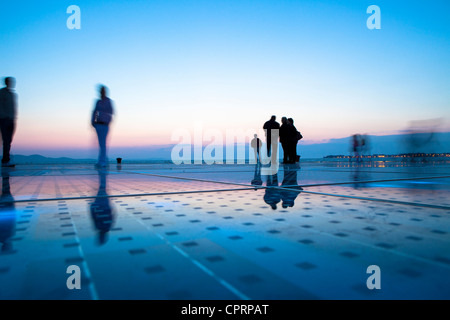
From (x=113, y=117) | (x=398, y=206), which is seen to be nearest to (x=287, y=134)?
(x=113, y=117)

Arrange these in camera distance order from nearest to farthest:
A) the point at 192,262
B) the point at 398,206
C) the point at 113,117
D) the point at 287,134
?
1. the point at 192,262
2. the point at 398,206
3. the point at 113,117
4. the point at 287,134

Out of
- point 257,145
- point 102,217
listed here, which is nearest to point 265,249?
point 102,217

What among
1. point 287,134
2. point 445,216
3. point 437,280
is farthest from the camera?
point 287,134

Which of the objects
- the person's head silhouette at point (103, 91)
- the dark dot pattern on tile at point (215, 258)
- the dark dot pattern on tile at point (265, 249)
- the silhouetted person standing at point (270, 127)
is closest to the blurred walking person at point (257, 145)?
the silhouetted person standing at point (270, 127)

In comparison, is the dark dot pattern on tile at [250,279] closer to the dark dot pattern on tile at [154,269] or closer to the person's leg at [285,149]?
the dark dot pattern on tile at [154,269]

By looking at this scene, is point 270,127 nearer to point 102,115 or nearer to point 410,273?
point 102,115

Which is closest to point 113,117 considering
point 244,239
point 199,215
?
point 199,215

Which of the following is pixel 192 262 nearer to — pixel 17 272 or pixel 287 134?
pixel 17 272

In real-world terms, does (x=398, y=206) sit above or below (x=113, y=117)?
below

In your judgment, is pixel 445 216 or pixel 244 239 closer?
pixel 244 239

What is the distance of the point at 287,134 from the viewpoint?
37.1 feet

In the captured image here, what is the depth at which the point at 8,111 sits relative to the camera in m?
7.87

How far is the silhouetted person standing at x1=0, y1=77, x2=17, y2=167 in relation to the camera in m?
7.72
